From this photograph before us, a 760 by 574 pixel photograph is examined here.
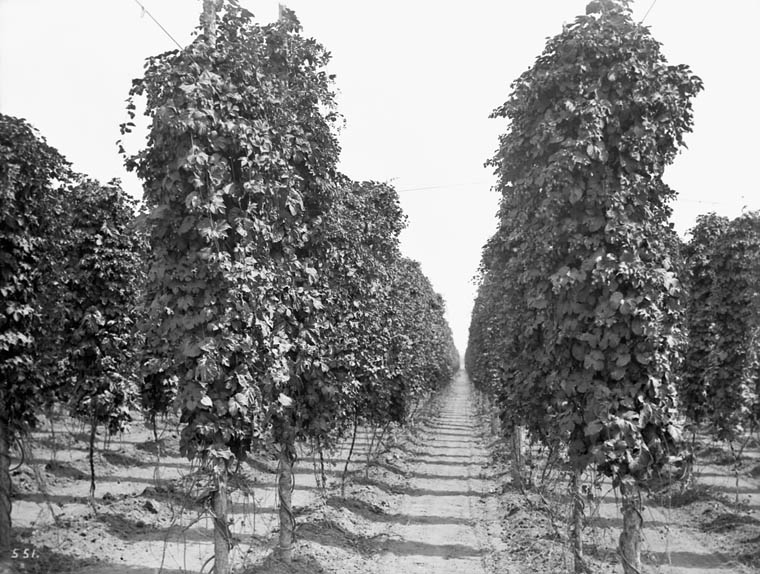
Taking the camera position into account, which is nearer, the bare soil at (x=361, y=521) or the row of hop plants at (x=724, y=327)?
the bare soil at (x=361, y=521)

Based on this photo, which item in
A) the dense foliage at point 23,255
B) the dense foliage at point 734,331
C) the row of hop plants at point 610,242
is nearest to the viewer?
the row of hop plants at point 610,242

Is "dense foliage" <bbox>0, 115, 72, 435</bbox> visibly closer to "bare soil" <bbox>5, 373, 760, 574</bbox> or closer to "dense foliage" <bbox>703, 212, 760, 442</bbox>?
"bare soil" <bbox>5, 373, 760, 574</bbox>

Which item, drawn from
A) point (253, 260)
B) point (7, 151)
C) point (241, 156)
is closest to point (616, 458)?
point (253, 260)

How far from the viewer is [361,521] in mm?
14195

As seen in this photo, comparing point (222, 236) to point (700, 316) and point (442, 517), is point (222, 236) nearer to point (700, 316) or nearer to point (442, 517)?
point (442, 517)

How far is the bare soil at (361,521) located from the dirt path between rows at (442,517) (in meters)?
0.06

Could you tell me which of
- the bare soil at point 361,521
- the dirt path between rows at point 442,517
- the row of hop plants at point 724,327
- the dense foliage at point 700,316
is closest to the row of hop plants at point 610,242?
the bare soil at point 361,521

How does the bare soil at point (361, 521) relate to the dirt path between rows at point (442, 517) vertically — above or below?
above

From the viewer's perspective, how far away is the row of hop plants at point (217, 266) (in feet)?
21.9

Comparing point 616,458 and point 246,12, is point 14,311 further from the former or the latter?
point 616,458

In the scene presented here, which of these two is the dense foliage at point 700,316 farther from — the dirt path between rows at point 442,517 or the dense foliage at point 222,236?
the dense foliage at point 222,236

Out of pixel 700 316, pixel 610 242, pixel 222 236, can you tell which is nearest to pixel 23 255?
pixel 222 236

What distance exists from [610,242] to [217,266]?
433 cm

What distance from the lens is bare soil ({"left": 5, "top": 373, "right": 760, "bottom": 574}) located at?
409 inches
